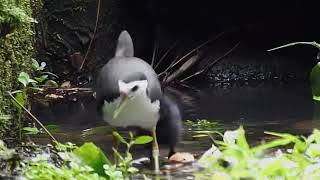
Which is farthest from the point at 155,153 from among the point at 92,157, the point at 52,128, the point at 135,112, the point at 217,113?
the point at 217,113

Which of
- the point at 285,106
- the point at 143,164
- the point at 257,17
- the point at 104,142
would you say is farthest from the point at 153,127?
the point at 257,17

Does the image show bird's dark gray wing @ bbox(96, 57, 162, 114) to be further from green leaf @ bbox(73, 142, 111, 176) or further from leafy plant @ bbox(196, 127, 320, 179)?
leafy plant @ bbox(196, 127, 320, 179)

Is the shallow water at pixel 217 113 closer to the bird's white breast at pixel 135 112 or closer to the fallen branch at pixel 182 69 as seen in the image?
the fallen branch at pixel 182 69

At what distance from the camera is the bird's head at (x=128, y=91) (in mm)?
3430

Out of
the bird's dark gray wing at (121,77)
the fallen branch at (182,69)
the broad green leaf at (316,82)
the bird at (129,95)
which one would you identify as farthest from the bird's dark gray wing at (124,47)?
the fallen branch at (182,69)

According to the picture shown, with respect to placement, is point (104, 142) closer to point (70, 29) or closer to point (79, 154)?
point (79, 154)

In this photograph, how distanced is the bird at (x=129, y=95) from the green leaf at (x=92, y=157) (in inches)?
26.5

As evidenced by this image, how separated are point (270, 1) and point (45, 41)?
11.2 feet

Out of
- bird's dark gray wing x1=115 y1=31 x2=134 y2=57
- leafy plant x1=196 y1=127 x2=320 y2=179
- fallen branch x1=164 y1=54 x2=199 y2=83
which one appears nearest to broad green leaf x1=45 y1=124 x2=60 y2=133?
bird's dark gray wing x1=115 y1=31 x2=134 y2=57

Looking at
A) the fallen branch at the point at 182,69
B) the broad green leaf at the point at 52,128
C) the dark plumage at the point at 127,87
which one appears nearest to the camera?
the dark plumage at the point at 127,87

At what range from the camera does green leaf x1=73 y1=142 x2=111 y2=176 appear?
273cm

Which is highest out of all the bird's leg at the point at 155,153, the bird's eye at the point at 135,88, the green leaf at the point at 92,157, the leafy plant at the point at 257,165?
the leafy plant at the point at 257,165

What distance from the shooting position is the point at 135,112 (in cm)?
355

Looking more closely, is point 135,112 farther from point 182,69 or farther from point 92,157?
point 182,69
